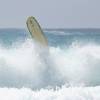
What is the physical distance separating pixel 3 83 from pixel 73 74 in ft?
9.47

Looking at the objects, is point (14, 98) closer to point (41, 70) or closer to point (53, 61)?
point (41, 70)

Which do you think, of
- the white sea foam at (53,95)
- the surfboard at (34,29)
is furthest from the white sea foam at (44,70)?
the white sea foam at (53,95)

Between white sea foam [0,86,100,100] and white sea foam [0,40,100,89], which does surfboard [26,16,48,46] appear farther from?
white sea foam [0,86,100,100]

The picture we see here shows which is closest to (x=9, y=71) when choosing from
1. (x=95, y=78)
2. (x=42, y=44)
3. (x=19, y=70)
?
(x=19, y=70)

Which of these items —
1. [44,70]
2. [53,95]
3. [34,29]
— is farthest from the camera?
[34,29]

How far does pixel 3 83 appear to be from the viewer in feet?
53.6

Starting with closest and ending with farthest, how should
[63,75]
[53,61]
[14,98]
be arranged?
[14,98] < [63,75] < [53,61]

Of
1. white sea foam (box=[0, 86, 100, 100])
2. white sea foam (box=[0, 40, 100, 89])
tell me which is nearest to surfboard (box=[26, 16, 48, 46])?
white sea foam (box=[0, 40, 100, 89])

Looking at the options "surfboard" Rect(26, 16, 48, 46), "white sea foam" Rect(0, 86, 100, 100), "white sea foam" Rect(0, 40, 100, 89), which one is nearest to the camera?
"white sea foam" Rect(0, 86, 100, 100)

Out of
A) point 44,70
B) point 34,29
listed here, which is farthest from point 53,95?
point 34,29

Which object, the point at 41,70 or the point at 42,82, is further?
the point at 41,70

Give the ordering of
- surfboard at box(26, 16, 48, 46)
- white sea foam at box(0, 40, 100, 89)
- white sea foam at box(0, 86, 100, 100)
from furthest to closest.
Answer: surfboard at box(26, 16, 48, 46)
white sea foam at box(0, 40, 100, 89)
white sea foam at box(0, 86, 100, 100)

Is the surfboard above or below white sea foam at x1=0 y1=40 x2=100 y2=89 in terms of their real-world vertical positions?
above

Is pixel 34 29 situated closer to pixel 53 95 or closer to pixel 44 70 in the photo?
pixel 44 70
